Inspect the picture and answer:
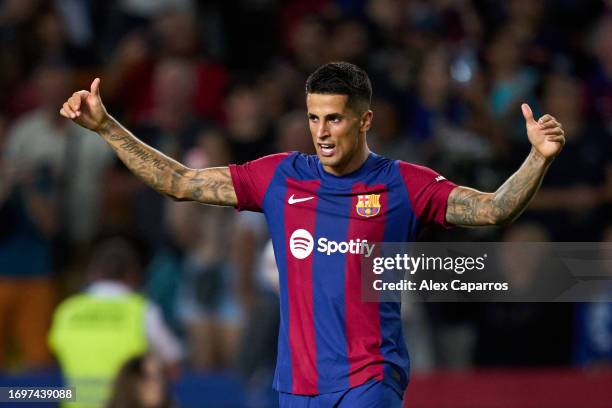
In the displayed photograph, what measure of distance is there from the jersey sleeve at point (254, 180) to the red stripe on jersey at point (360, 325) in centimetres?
52

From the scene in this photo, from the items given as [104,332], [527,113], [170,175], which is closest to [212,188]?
[170,175]

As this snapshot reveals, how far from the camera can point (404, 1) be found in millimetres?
12297

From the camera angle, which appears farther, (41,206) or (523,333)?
(41,206)

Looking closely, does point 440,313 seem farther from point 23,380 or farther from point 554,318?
point 23,380

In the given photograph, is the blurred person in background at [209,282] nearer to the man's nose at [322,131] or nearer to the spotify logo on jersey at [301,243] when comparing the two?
the spotify logo on jersey at [301,243]

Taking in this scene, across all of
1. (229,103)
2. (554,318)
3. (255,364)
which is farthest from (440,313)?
(229,103)

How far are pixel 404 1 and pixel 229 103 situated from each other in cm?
197

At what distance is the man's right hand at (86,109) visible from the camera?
6.15m

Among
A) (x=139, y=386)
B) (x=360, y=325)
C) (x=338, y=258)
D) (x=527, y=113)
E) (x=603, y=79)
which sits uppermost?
(x=603, y=79)

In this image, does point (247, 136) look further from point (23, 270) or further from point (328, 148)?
point (328, 148)

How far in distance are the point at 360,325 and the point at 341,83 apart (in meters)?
1.08

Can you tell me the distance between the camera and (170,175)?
6.33 m

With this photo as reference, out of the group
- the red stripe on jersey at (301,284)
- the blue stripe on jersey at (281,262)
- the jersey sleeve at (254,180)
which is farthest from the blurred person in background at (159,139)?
the red stripe on jersey at (301,284)

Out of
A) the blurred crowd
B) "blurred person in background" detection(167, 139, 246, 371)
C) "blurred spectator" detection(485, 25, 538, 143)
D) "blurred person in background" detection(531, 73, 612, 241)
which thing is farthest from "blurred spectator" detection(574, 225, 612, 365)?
"blurred person in background" detection(167, 139, 246, 371)
